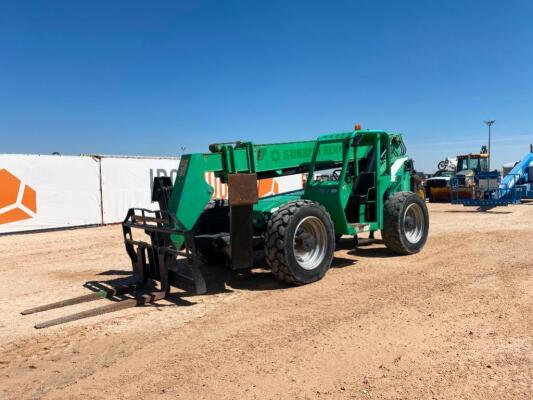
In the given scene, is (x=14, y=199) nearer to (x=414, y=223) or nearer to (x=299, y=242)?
(x=299, y=242)

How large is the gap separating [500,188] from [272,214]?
16450mm

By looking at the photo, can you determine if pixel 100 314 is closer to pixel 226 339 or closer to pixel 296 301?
pixel 226 339

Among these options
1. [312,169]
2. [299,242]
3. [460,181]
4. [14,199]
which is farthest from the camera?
[460,181]

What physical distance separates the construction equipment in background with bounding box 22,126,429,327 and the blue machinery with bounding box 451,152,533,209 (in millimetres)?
11183

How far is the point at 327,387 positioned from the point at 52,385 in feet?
7.37

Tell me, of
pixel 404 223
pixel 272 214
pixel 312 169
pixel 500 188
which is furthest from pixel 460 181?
pixel 272 214

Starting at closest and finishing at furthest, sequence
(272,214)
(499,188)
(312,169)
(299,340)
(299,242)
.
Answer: (299,340) < (272,214) < (299,242) < (312,169) < (499,188)

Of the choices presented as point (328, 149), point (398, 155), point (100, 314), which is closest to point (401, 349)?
point (100, 314)

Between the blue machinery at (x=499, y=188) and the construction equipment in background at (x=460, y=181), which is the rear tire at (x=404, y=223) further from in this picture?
the construction equipment in background at (x=460, y=181)

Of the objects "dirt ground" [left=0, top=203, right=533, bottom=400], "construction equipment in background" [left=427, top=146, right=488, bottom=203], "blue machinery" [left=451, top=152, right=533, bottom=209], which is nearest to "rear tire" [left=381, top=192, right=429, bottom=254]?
"dirt ground" [left=0, top=203, right=533, bottom=400]

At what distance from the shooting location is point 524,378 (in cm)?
359

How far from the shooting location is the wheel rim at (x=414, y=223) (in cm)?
898

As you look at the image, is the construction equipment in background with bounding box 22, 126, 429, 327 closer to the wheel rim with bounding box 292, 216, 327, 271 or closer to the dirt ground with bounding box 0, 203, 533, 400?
the wheel rim with bounding box 292, 216, 327, 271

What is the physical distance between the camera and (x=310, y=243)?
6895 millimetres
